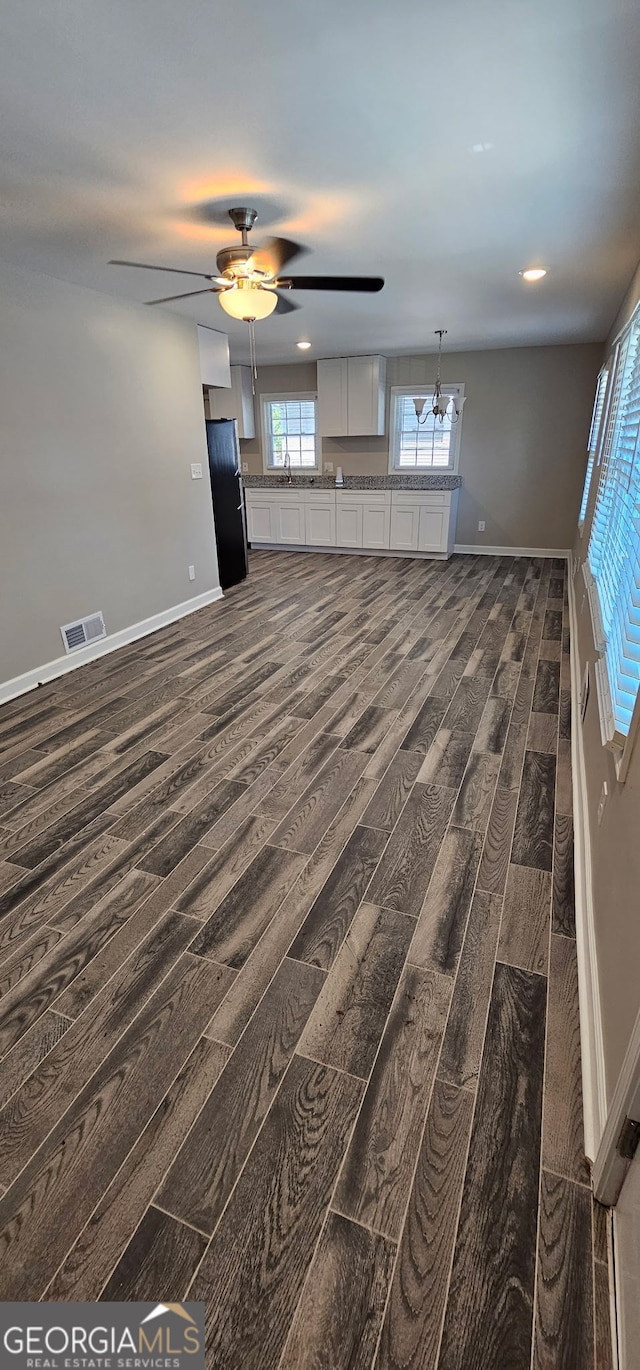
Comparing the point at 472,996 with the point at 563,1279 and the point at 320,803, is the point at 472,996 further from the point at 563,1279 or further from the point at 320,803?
the point at 320,803

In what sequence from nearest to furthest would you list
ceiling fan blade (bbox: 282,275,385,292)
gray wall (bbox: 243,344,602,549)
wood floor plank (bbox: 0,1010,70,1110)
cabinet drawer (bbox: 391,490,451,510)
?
wood floor plank (bbox: 0,1010,70,1110) → ceiling fan blade (bbox: 282,275,385,292) → gray wall (bbox: 243,344,602,549) → cabinet drawer (bbox: 391,490,451,510)

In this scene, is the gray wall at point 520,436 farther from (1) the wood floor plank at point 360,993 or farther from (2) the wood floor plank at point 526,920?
(1) the wood floor plank at point 360,993

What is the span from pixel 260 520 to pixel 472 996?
24.2ft

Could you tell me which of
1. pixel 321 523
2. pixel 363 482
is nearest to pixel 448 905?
pixel 321 523

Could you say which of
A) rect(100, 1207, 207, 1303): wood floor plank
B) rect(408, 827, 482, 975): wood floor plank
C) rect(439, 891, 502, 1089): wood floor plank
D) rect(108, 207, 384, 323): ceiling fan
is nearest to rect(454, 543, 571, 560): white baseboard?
rect(108, 207, 384, 323): ceiling fan

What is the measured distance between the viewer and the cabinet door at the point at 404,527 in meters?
7.19

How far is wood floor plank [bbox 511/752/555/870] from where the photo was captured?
2.16 metres

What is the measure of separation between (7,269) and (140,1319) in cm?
431

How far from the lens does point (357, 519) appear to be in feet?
24.7

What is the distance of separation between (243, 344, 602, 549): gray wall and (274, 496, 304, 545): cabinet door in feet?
4.93

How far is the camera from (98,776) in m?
2.74

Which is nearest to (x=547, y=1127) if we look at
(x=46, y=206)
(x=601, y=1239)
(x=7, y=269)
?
(x=601, y=1239)

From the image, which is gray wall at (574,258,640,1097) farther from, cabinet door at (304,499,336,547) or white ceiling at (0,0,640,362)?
cabinet door at (304,499,336,547)

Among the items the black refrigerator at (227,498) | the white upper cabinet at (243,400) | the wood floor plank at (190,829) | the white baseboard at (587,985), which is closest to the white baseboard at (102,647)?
the black refrigerator at (227,498)
